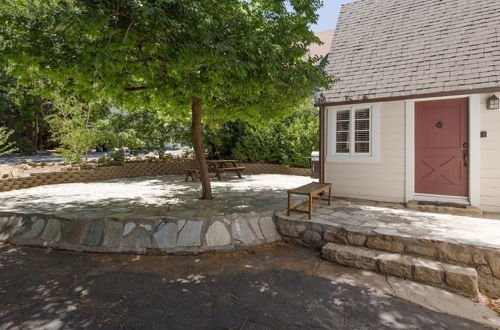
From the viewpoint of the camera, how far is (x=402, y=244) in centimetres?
429

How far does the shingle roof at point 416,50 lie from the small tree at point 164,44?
1.82 meters

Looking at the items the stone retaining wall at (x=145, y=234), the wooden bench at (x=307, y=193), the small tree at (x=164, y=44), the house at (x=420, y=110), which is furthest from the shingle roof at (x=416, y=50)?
the stone retaining wall at (x=145, y=234)

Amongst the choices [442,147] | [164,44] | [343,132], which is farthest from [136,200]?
[442,147]

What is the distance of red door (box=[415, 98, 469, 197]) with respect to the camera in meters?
6.20

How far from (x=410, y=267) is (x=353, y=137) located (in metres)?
4.00

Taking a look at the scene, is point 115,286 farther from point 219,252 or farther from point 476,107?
point 476,107

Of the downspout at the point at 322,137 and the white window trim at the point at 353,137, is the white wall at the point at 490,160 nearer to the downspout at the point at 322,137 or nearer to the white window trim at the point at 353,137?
the white window trim at the point at 353,137

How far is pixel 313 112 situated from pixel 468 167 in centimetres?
824

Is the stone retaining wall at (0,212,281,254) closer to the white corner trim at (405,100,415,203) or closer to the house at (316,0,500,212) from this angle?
the house at (316,0,500,212)

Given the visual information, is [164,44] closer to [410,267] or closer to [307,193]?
[307,193]

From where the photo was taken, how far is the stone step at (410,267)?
362 cm

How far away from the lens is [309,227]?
5.10 meters

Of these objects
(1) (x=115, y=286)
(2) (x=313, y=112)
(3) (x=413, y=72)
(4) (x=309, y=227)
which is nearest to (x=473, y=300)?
(4) (x=309, y=227)

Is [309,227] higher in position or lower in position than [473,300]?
higher
